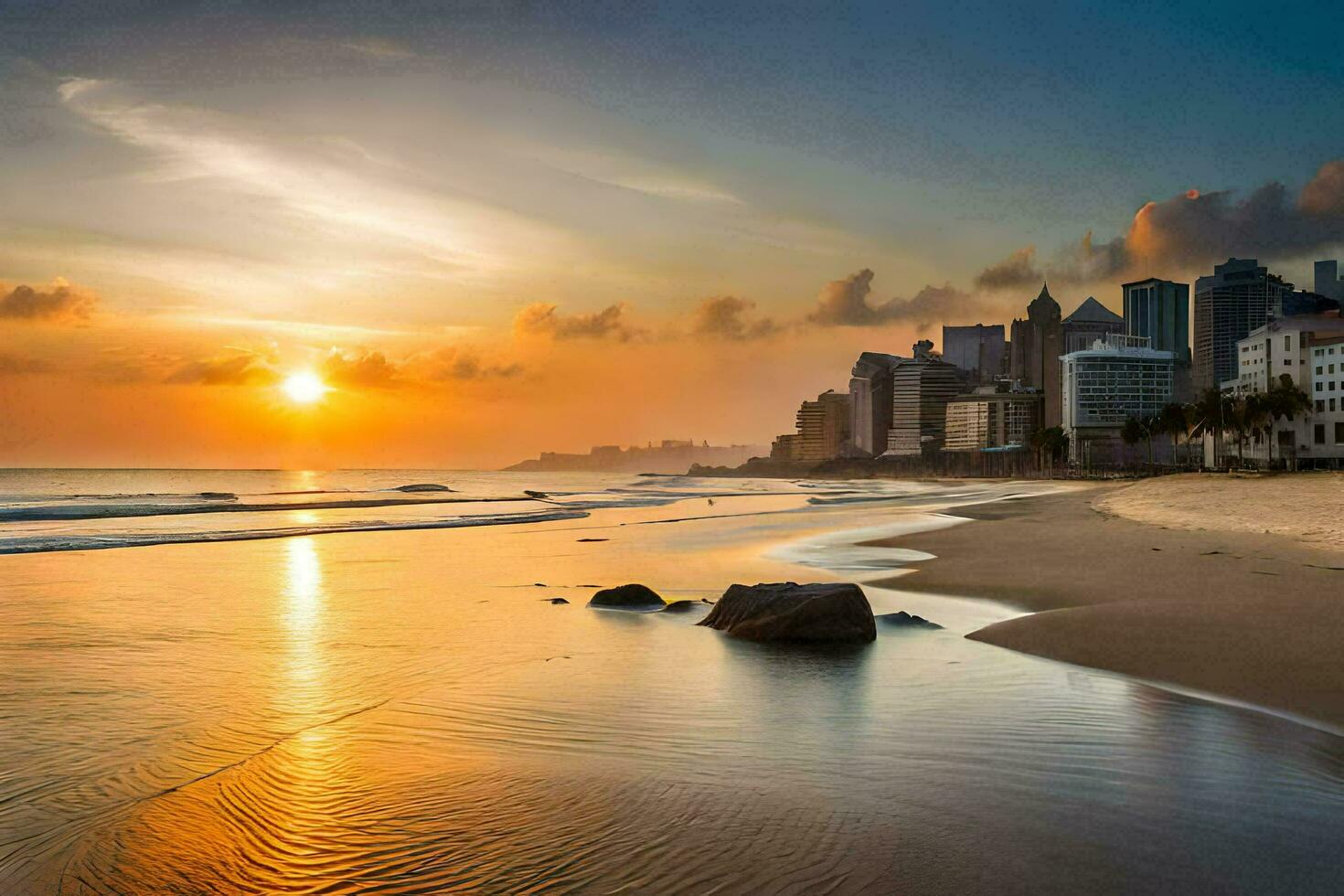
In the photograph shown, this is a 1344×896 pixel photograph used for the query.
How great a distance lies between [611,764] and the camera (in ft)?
22.1

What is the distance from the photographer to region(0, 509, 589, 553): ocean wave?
90.7 ft

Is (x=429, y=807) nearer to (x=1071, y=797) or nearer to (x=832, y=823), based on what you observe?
(x=832, y=823)

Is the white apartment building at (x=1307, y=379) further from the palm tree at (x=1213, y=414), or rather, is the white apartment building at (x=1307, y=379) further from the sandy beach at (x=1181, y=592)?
the sandy beach at (x=1181, y=592)

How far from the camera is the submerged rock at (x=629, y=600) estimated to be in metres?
15.2

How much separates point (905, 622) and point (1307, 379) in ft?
562

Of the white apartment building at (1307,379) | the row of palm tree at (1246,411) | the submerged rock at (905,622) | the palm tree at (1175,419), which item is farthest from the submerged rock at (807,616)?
the palm tree at (1175,419)

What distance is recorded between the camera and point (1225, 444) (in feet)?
531

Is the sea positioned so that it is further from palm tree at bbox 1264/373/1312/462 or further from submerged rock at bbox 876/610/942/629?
palm tree at bbox 1264/373/1312/462

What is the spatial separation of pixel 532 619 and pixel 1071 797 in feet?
31.9

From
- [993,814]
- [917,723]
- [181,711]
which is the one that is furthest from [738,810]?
[181,711]

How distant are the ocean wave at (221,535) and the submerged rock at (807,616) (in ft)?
81.0

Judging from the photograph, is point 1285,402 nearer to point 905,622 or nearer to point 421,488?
point 421,488

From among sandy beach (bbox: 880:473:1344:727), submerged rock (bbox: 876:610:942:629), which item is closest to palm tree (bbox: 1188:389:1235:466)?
Result: sandy beach (bbox: 880:473:1344:727)

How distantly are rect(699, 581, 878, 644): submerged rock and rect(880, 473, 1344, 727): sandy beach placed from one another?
191 centimetres
